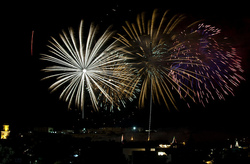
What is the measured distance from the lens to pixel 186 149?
11703 millimetres

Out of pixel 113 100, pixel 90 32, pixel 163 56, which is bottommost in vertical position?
pixel 113 100

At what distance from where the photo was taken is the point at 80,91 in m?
14.0

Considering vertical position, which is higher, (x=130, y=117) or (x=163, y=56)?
(x=163, y=56)

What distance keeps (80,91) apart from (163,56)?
464 centimetres

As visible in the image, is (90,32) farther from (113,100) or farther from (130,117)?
(130,117)

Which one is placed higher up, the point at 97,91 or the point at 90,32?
the point at 90,32

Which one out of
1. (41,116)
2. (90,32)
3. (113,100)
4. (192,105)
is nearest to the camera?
(90,32)

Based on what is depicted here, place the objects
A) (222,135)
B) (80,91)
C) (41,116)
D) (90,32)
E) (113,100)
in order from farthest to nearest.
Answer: (41,116) → (222,135) → (113,100) → (80,91) → (90,32)

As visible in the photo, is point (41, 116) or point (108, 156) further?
point (41, 116)

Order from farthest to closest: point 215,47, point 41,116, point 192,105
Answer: point 41,116
point 192,105
point 215,47

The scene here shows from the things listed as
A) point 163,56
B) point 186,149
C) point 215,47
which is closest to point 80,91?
point 163,56

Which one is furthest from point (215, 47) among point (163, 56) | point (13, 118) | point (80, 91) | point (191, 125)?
point (13, 118)

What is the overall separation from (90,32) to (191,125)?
74.3ft

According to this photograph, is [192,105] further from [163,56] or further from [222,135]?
[163,56]
